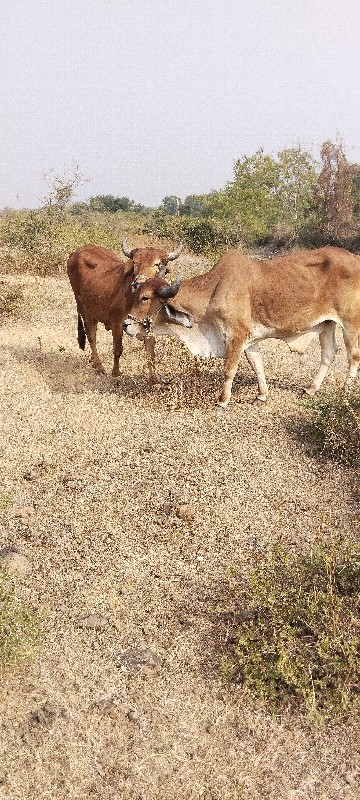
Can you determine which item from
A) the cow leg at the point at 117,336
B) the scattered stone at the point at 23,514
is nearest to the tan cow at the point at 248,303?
the cow leg at the point at 117,336

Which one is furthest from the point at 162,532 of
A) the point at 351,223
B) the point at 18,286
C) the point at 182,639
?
the point at 351,223

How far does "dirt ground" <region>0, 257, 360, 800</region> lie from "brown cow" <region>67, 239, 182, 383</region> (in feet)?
1.85

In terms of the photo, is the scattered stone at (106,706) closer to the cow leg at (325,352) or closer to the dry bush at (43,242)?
the cow leg at (325,352)

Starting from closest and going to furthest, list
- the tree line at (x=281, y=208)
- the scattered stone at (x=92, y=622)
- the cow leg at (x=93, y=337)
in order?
1. the scattered stone at (x=92, y=622)
2. the cow leg at (x=93, y=337)
3. the tree line at (x=281, y=208)

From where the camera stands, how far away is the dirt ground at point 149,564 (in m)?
2.75

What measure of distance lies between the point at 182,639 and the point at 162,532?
40.8 inches

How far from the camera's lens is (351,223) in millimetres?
22766

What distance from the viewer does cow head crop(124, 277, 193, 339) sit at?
20.5 ft

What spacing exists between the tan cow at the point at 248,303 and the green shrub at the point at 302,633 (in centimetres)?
307

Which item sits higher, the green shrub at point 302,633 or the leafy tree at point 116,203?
the green shrub at point 302,633

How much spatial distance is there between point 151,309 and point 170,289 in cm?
33

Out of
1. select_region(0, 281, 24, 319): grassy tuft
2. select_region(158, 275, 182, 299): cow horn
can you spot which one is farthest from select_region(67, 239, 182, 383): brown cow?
select_region(0, 281, 24, 319): grassy tuft

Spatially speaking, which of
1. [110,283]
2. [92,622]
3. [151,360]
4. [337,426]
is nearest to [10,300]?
[110,283]

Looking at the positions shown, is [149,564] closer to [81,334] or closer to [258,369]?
[258,369]
